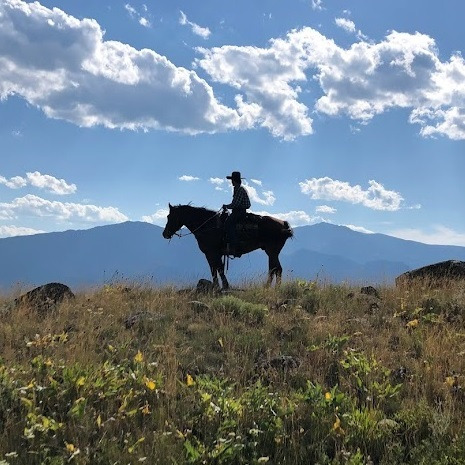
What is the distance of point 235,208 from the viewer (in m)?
15.1

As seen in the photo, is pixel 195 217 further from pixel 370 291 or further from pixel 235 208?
pixel 370 291

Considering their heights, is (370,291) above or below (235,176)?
below

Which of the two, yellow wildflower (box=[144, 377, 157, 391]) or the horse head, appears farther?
the horse head

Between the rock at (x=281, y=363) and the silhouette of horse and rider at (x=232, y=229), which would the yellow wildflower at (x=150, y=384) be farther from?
the silhouette of horse and rider at (x=232, y=229)

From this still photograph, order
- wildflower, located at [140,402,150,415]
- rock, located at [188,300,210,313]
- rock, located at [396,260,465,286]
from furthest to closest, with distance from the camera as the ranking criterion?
rock, located at [396,260,465,286] < rock, located at [188,300,210,313] < wildflower, located at [140,402,150,415]

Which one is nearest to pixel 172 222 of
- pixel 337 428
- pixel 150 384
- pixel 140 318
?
pixel 140 318

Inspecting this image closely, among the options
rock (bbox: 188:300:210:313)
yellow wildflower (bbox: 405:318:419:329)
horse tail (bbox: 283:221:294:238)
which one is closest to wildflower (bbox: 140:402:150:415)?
rock (bbox: 188:300:210:313)

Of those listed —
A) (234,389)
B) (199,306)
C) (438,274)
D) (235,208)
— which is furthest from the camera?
(235,208)

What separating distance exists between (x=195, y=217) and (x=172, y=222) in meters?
0.86

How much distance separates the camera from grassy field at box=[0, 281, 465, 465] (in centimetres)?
412

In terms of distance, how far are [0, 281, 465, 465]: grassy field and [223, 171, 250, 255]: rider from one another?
6449 millimetres

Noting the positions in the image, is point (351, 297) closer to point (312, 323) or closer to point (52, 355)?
point (312, 323)

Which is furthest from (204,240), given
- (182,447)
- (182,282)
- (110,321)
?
(182,447)

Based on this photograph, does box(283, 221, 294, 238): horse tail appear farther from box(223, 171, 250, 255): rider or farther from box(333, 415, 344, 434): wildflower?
box(333, 415, 344, 434): wildflower
